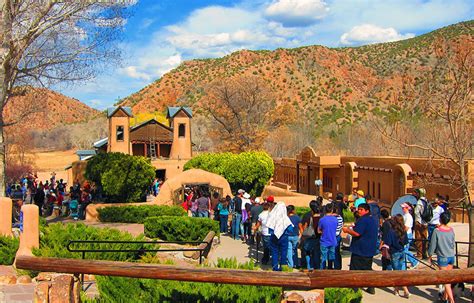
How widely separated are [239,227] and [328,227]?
249 inches

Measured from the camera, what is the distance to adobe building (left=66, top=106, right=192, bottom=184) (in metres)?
41.4

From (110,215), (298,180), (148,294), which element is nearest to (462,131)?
(148,294)

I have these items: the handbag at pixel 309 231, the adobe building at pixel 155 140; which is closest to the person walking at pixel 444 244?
the handbag at pixel 309 231

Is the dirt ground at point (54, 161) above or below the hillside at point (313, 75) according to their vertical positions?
below

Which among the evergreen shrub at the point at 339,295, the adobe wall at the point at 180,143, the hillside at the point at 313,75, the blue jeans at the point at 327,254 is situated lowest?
the blue jeans at the point at 327,254

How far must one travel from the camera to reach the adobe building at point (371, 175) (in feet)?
72.1

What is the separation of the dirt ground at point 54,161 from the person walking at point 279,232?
50.4 meters

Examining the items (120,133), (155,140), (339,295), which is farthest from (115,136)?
(339,295)

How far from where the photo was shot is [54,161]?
77.2 metres

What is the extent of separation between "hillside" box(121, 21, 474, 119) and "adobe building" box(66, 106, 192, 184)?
37.7m

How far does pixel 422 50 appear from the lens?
91062 millimetres

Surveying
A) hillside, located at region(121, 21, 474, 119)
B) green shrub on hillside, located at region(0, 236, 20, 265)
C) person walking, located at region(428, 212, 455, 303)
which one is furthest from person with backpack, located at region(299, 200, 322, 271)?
hillside, located at region(121, 21, 474, 119)

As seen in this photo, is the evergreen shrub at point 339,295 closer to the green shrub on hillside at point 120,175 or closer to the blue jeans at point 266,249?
the blue jeans at point 266,249

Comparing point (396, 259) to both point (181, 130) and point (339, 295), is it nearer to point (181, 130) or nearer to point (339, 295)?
point (339, 295)
